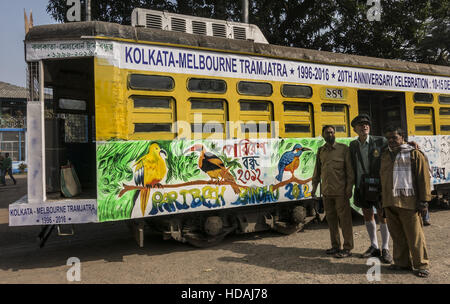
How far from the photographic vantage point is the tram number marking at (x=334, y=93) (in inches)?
283

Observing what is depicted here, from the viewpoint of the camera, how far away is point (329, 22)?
13.7 meters

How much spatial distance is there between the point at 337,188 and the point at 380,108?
501 cm

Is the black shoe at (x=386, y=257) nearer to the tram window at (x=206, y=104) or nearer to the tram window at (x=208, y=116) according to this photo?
the tram window at (x=208, y=116)

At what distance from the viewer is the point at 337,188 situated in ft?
17.6

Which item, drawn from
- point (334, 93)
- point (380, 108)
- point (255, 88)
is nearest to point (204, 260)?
point (255, 88)

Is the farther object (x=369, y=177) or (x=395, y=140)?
(x=369, y=177)

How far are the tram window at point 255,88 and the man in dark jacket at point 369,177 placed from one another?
179 centimetres

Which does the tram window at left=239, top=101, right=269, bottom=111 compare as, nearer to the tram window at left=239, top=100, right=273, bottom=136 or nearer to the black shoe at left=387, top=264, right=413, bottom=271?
the tram window at left=239, top=100, right=273, bottom=136

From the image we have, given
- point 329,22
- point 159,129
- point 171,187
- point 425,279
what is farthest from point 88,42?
point 329,22

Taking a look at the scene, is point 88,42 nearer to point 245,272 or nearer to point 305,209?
point 245,272

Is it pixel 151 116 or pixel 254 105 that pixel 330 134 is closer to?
pixel 254 105

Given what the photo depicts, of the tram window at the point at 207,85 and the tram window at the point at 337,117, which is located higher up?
the tram window at the point at 207,85

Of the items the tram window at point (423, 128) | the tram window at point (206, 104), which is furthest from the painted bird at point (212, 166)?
the tram window at point (423, 128)

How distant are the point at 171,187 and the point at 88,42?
251 centimetres
